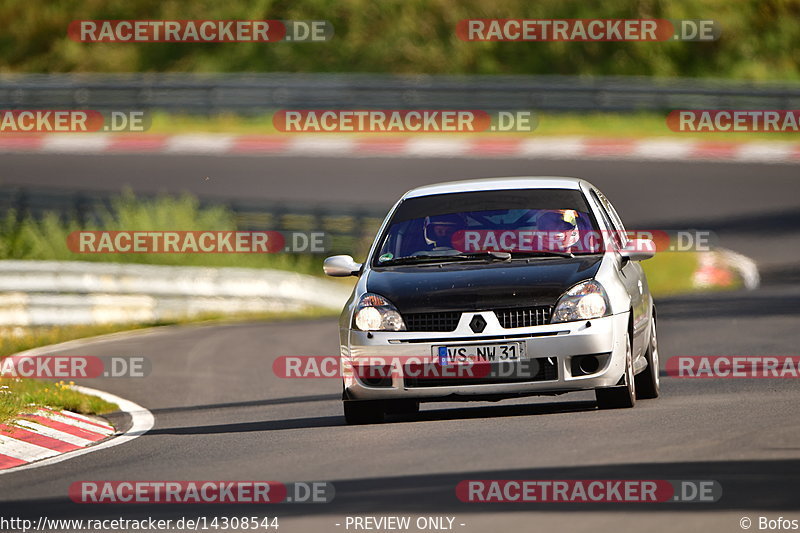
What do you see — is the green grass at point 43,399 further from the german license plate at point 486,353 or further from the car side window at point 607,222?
the car side window at point 607,222

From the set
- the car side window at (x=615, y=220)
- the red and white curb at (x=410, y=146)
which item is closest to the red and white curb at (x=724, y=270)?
the red and white curb at (x=410, y=146)

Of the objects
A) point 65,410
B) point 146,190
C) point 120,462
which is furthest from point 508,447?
point 146,190

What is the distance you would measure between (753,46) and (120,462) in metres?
39.3

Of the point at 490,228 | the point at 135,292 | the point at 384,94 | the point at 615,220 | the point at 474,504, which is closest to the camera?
the point at 474,504

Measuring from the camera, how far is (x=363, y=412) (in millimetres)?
10805

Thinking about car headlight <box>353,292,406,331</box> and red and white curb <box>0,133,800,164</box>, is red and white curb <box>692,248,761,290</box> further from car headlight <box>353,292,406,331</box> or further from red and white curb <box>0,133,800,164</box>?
car headlight <box>353,292,406,331</box>

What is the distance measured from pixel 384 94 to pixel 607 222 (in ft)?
80.4

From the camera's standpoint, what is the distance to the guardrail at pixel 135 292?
2027 cm

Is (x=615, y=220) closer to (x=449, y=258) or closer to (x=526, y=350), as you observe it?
(x=449, y=258)

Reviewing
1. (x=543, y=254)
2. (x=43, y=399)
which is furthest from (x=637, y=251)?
(x=43, y=399)

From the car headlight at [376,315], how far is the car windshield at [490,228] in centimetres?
63

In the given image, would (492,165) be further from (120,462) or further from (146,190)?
(120,462)

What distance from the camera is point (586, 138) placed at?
113 ft

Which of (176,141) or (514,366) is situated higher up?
(176,141)
